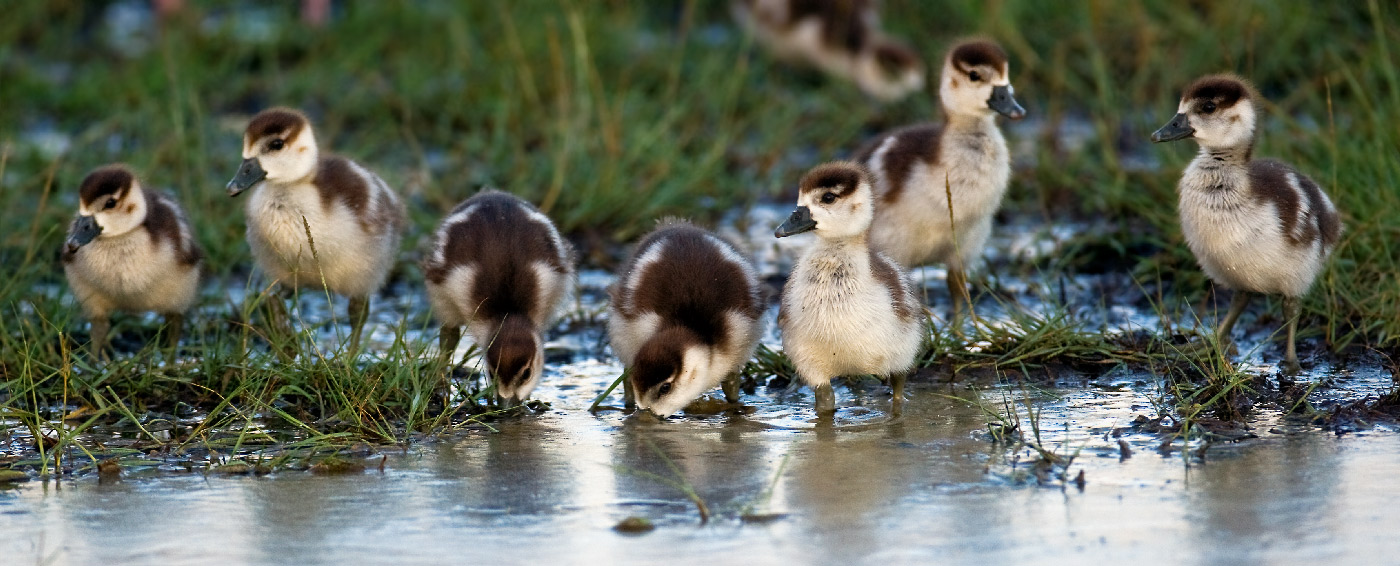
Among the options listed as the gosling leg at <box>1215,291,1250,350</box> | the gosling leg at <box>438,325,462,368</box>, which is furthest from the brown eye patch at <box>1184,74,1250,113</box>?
the gosling leg at <box>438,325,462,368</box>

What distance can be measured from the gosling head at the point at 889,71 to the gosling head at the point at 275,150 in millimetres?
5043

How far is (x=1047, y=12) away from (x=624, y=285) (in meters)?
6.31

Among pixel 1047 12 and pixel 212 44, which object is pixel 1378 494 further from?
pixel 212 44

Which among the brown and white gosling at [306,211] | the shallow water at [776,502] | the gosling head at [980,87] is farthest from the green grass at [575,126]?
the gosling head at [980,87]

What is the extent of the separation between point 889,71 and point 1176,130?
4633 millimetres

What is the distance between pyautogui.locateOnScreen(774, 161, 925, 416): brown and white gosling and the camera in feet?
17.1

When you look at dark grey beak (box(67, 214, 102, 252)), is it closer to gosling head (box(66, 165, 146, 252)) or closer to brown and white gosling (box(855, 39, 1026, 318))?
gosling head (box(66, 165, 146, 252))

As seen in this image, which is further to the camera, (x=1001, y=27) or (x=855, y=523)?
(x=1001, y=27)

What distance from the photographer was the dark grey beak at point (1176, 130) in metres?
5.98

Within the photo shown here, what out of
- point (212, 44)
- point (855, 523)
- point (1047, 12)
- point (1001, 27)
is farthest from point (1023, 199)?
point (212, 44)

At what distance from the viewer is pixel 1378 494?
417 centimetres

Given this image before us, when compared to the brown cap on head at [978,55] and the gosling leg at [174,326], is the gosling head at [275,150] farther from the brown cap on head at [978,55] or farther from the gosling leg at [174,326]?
the brown cap on head at [978,55]

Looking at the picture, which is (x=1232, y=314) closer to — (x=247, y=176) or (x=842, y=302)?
(x=842, y=302)

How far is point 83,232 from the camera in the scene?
6039 millimetres
